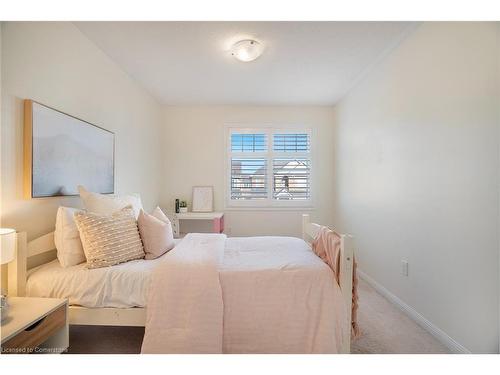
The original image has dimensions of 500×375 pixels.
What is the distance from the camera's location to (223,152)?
4.24m

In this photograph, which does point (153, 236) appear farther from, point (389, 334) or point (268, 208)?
point (268, 208)

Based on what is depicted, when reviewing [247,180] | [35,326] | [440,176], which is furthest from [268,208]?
[35,326]

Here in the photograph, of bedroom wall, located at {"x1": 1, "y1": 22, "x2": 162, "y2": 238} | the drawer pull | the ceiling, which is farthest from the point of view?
the ceiling

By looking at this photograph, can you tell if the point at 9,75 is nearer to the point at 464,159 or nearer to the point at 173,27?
the point at 173,27

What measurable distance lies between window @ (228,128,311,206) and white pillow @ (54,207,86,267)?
2.67 meters

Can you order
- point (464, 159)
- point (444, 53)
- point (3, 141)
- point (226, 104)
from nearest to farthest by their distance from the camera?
point (3, 141)
point (464, 159)
point (444, 53)
point (226, 104)

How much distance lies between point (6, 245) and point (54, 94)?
115 cm

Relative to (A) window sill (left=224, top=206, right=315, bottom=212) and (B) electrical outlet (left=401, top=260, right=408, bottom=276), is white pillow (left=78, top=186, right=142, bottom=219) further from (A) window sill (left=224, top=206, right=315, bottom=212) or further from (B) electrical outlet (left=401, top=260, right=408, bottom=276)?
(B) electrical outlet (left=401, top=260, right=408, bottom=276)

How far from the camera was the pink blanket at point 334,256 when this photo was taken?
162cm

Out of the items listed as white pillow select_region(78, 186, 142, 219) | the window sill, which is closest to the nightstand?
white pillow select_region(78, 186, 142, 219)

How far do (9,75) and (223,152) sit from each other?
285 centimetres

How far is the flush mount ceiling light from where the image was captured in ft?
7.54

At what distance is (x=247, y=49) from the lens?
92.2 inches

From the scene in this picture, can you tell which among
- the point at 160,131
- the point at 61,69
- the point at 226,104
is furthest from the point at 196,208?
the point at 61,69
